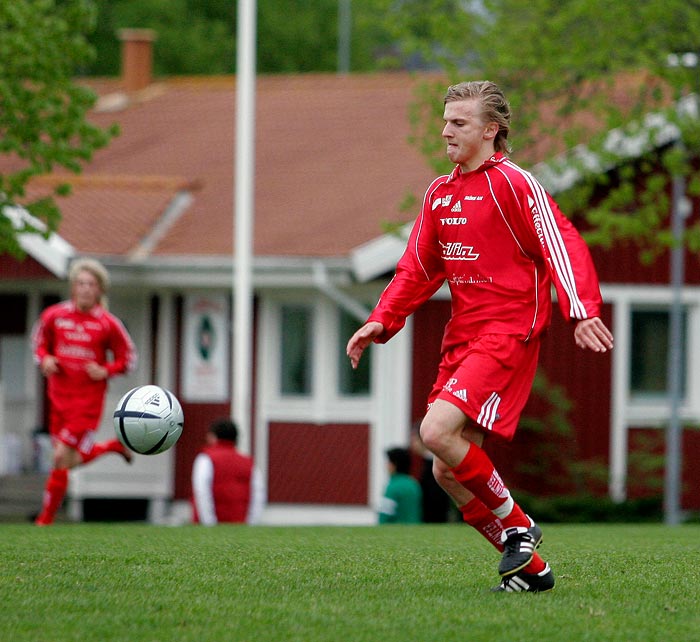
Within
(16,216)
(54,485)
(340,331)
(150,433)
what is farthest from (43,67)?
(150,433)

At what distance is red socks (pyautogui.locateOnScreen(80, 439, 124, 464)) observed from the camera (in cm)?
1366

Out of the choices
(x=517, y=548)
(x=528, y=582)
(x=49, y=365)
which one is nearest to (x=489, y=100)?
(x=517, y=548)

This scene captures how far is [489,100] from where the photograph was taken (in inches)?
291

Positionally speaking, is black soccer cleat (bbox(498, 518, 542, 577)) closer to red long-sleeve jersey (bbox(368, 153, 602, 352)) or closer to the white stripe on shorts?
the white stripe on shorts

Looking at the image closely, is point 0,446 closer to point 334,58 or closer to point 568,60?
point 568,60

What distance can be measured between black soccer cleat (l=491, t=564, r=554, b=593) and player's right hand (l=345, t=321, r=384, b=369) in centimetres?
121

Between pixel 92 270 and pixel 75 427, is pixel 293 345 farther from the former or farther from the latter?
pixel 92 270

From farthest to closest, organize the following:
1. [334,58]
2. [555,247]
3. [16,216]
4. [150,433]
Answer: [334,58] < [16,216] < [150,433] < [555,247]

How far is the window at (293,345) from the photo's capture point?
2244 centimetres

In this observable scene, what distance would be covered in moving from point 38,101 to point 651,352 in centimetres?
1026

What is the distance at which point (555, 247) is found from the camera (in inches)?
278

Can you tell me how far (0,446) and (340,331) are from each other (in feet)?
16.1

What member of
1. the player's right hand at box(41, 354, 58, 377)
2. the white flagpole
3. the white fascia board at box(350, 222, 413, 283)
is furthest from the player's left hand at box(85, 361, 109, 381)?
the white fascia board at box(350, 222, 413, 283)

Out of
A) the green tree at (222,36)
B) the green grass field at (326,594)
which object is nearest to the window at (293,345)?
the green grass field at (326,594)
